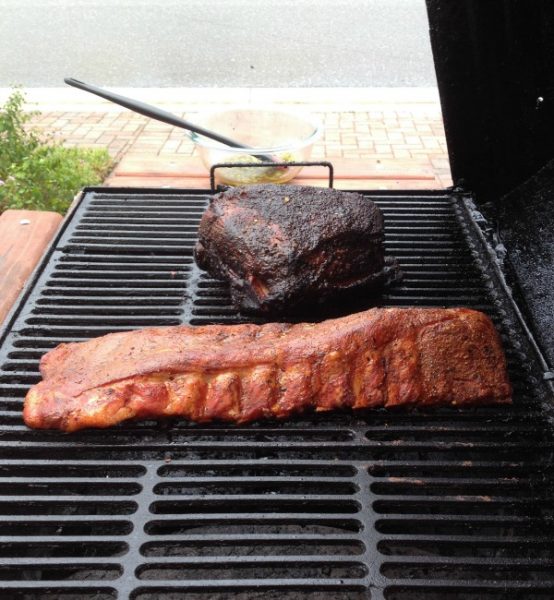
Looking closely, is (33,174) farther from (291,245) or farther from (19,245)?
(291,245)

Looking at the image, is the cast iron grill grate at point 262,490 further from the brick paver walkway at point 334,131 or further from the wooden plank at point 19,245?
the brick paver walkway at point 334,131

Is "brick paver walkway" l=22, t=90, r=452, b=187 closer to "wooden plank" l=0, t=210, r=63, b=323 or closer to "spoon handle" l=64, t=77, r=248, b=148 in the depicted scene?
"spoon handle" l=64, t=77, r=248, b=148

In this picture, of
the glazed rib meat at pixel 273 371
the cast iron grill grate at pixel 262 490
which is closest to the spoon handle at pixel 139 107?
the cast iron grill grate at pixel 262 490

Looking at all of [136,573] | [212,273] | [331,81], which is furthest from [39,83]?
[136,573]

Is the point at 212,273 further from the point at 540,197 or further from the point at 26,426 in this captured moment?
the point at 540,197

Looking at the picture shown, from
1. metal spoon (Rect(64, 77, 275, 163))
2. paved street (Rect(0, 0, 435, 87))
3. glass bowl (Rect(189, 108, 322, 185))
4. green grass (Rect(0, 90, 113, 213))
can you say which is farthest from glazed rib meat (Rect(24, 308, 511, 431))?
paved street (Rect(0, 0, 435, 87))
